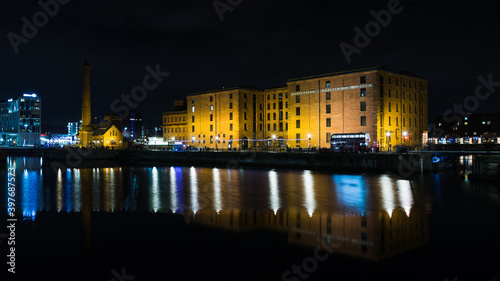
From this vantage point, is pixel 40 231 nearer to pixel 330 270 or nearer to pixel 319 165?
pixel 330 270

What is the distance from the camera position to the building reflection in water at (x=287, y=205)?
13805 millimetres

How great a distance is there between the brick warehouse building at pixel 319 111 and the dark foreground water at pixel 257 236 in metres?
30.8

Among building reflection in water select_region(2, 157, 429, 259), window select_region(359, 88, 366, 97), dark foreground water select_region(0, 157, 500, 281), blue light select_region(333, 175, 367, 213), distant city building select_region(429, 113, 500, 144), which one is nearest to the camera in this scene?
dark foreground water select_region(0, 157, 500, 281)

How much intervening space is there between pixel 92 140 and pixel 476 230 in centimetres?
7585

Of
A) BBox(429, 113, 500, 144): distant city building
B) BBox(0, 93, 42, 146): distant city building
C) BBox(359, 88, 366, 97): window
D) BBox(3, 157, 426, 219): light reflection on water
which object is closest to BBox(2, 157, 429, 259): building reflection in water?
BBox(3, 157, 426, 219): light reflection on water

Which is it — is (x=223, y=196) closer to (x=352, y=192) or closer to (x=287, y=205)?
(x=287, y=205)

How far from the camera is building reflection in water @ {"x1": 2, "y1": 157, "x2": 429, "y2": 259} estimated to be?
543 inches

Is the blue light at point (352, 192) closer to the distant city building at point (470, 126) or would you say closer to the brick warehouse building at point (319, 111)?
the brick warehouse building at point (319, 111)

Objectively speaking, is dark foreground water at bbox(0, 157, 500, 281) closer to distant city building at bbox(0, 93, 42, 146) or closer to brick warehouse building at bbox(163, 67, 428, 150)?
brick warehouse building at bbox(163, 67, 428, 150)

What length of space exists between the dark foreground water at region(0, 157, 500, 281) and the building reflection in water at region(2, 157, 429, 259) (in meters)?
0.07

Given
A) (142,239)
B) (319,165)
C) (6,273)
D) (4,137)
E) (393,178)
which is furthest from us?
(4,137)

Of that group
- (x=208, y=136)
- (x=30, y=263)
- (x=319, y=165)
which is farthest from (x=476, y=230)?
(x=208, y=136)

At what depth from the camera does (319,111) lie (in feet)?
195

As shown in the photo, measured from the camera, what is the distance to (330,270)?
415 inches
